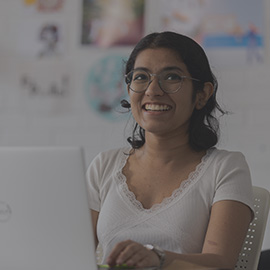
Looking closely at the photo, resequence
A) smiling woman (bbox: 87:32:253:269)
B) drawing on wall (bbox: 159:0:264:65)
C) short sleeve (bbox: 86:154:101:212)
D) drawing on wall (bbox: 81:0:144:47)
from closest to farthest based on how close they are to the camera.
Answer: smiling woman (bbox: 87:32:253:269) → short sleeve (bbox: 86:154:101:212) → drawing on wall (bbox: 159:0:264:65) → drawing on wall (bbox: 81:0:144:47)

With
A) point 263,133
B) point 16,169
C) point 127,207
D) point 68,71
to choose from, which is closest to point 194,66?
point 127,207

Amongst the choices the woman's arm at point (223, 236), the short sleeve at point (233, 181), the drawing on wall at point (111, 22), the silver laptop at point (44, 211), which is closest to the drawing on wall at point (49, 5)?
the drawing on wall at point (111, 22)

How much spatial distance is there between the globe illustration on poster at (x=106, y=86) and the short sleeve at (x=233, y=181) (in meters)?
1.19

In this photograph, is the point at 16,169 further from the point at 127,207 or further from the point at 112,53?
the point at 112,53

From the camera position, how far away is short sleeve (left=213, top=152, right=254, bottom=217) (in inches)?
63.0

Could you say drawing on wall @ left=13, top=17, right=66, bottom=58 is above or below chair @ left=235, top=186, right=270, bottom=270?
above

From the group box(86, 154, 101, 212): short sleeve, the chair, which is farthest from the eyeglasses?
the chair

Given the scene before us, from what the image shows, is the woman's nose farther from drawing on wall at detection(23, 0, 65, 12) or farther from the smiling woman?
drawing on wall at detection(23, 0, 65, 12)

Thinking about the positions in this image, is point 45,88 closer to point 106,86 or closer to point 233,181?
point 106,86

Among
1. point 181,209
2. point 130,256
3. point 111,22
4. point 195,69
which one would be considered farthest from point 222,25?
point 130,256

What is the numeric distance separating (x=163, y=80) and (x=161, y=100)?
0.06 m

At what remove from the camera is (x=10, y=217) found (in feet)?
3.85

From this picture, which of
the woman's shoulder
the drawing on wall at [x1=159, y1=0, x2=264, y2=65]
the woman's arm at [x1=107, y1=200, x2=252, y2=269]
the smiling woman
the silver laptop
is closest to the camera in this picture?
the silver laptop

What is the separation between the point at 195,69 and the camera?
1.76 metres
